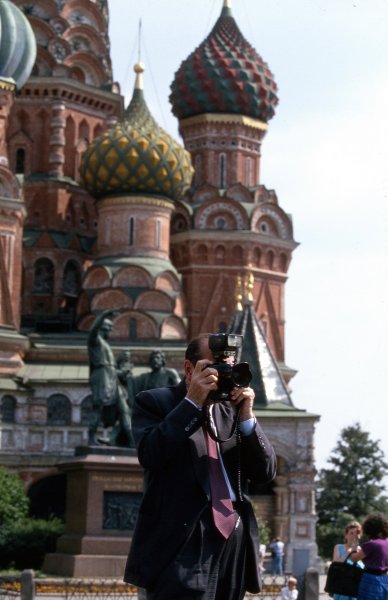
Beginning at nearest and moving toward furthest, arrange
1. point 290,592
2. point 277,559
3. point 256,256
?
point 290,592, point 277,559, point 256,256

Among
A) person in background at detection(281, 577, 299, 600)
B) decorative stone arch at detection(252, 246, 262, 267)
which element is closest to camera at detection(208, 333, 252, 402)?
person in background at detection(281, 577, 299, 600)

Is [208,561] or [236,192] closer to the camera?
[208,561]

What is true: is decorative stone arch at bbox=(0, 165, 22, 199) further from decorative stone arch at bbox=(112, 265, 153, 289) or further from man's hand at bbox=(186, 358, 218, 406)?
man's hand at bbox=(186, 358, 218, 406)

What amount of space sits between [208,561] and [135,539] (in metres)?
0.34

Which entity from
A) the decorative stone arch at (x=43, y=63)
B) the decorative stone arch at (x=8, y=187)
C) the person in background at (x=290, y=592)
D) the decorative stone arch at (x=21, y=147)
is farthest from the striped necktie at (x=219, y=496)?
the decorative stone arch at (x=43, y=63)

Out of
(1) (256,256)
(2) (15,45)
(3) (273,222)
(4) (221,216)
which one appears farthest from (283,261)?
(2) (15,45)

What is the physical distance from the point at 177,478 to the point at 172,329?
116 ft

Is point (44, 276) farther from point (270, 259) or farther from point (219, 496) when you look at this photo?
point (219, 496)

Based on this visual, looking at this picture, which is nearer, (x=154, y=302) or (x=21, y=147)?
(x=154, y=302)

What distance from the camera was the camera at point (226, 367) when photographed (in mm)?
5355

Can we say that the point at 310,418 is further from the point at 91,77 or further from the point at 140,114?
the point at 91,77

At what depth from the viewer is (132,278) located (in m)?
41.1

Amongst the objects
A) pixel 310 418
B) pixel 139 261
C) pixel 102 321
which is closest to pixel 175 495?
pixel 102 321

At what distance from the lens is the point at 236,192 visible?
46.1 m
